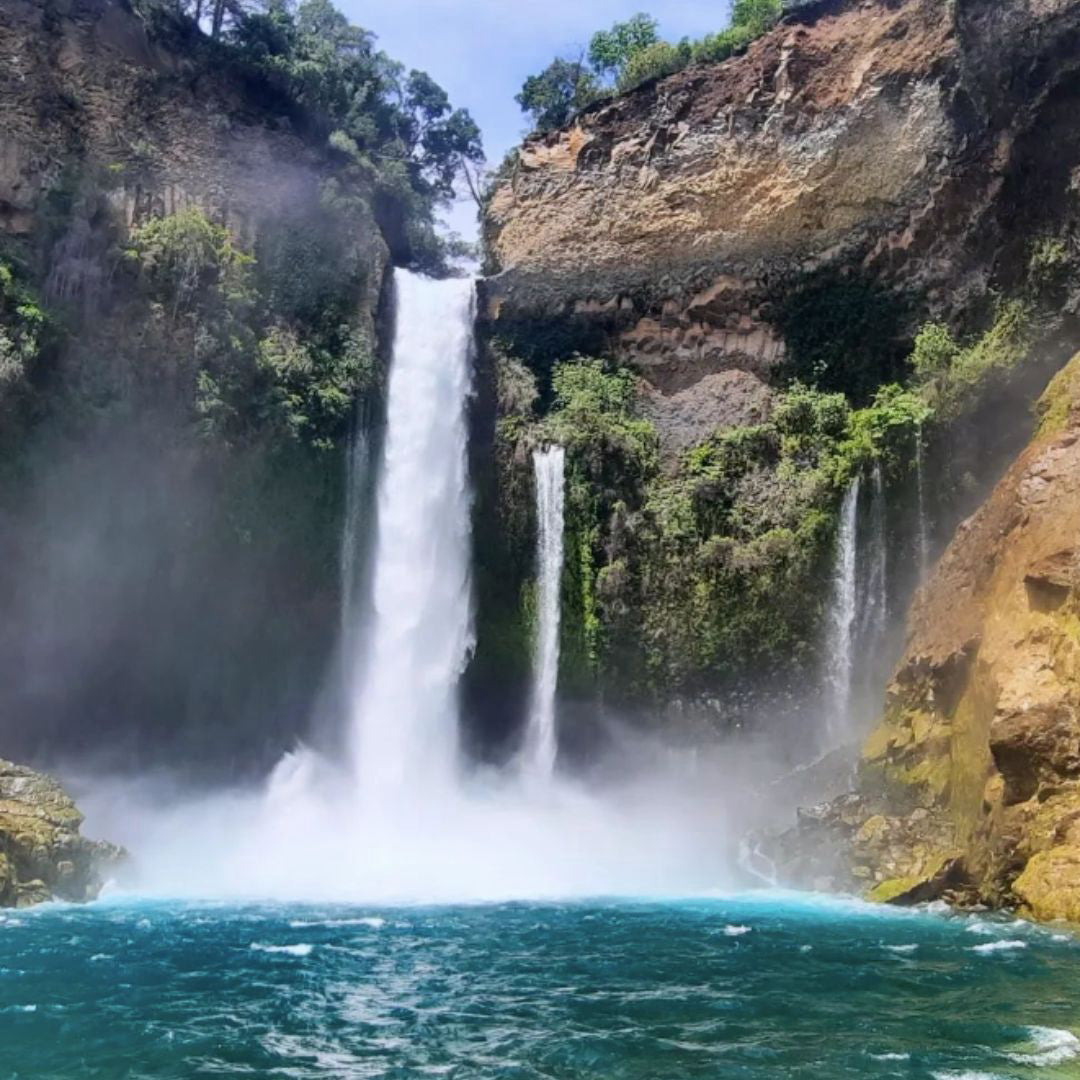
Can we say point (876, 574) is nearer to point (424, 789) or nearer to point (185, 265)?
point (424, 789)

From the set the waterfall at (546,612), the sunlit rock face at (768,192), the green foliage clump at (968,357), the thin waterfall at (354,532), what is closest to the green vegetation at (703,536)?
the waterfall at (546,612)

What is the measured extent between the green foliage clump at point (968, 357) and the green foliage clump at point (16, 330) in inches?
756

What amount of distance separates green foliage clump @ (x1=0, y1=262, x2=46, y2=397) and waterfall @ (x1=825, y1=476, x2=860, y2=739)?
17918mm

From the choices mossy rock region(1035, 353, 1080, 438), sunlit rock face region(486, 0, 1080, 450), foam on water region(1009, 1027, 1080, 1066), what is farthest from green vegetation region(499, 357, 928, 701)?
foam on water region(1009, 1027, 1080, 1066)

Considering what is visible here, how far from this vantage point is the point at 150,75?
29.0 metres

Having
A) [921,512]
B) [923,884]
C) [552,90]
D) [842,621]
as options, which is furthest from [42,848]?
[552,90]

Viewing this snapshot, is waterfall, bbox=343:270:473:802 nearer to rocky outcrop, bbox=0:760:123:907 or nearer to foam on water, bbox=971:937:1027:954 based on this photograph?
rocky outcrop, bbox=0:760:123:907

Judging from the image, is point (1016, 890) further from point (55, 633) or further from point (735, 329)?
point (55, 633)

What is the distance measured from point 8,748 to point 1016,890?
817 inches

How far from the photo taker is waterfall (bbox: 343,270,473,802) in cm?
2517

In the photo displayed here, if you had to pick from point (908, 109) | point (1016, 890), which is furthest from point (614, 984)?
point (908, 109)

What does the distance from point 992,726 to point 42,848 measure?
47.3ft

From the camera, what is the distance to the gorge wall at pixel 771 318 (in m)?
22.5

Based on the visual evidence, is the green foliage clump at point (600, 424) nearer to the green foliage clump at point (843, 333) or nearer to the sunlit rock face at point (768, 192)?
the sunlit rock face at point (768, 192)
